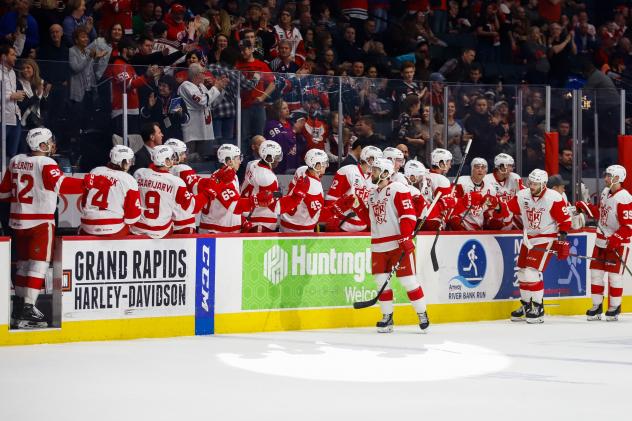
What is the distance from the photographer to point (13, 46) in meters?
12.1

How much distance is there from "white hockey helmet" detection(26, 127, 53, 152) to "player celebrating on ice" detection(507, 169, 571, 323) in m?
4.50

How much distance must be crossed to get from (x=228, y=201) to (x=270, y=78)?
1453 millimetres

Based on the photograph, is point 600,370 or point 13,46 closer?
point 600,370

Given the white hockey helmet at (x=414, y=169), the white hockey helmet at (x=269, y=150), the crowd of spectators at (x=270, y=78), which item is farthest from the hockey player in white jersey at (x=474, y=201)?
the white hockey helmet at (x=269, y=150)

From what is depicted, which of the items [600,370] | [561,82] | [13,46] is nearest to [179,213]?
[13,46]

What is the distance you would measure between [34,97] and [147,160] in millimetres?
1134

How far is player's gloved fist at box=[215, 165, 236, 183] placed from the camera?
10.9 m

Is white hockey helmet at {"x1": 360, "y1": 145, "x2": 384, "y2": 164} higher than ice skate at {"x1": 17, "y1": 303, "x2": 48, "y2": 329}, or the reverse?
white hockey helmet at {"x1": 360, "y1": 145, "x2": 384, "y2": 164}

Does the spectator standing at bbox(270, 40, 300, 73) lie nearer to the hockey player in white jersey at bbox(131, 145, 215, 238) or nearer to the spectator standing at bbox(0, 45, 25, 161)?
the hockey player in white jersey at bbox(131, 145, 215, 238)

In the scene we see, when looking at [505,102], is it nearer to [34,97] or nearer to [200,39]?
[200,39]

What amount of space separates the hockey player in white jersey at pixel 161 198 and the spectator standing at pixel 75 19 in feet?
8.39

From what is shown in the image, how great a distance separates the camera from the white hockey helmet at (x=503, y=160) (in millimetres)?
12398

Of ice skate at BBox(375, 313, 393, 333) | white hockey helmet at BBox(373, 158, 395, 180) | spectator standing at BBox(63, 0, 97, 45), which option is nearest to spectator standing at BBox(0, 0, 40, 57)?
spectator standing at BBox(63, 0, 97, 45)

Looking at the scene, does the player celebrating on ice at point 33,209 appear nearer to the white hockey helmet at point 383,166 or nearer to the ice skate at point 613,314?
the white hockey helmet at point 383,166
